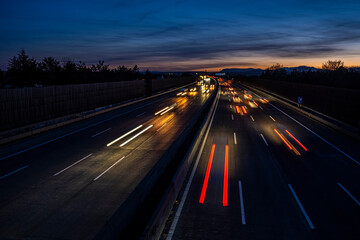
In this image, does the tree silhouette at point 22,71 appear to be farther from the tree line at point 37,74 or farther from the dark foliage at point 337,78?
the dark foliage at point 337,78

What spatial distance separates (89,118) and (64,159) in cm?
1613

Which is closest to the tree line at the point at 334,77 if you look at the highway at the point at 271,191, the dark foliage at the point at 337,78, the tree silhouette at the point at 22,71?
the dark foliage at the point at 337,78

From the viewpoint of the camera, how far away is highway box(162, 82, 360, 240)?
27.5ft

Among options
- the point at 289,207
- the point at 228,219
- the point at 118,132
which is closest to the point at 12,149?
the point at 118,132

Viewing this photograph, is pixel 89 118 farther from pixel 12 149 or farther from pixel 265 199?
pixel 265 199

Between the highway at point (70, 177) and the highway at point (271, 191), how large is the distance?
3.13 metres

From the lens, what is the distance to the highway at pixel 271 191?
839 centimetres

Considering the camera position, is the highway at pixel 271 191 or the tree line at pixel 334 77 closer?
the highway at pixel 271 191

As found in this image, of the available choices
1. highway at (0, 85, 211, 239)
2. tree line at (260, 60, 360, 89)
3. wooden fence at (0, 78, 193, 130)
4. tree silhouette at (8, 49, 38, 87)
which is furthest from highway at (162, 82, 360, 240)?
tree silhouette at (8, 49, 38, 87)

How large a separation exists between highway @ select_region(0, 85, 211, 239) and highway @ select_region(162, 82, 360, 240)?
3127mm

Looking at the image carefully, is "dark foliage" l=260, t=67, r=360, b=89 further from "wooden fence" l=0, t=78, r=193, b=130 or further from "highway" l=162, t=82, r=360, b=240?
"wooden fence" l=0, t=78, r=193, b=130

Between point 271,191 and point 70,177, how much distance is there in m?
10.3

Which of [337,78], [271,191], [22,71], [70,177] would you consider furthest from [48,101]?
[337,78]

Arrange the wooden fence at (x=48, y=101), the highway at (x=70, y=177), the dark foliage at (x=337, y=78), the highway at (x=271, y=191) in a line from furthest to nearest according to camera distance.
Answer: the dark foliage at (x=337, y=78)
the wooden fence at (x=48, y=101)
the highway at (x=70, y=177)
the highway at (x=271, y=191)
